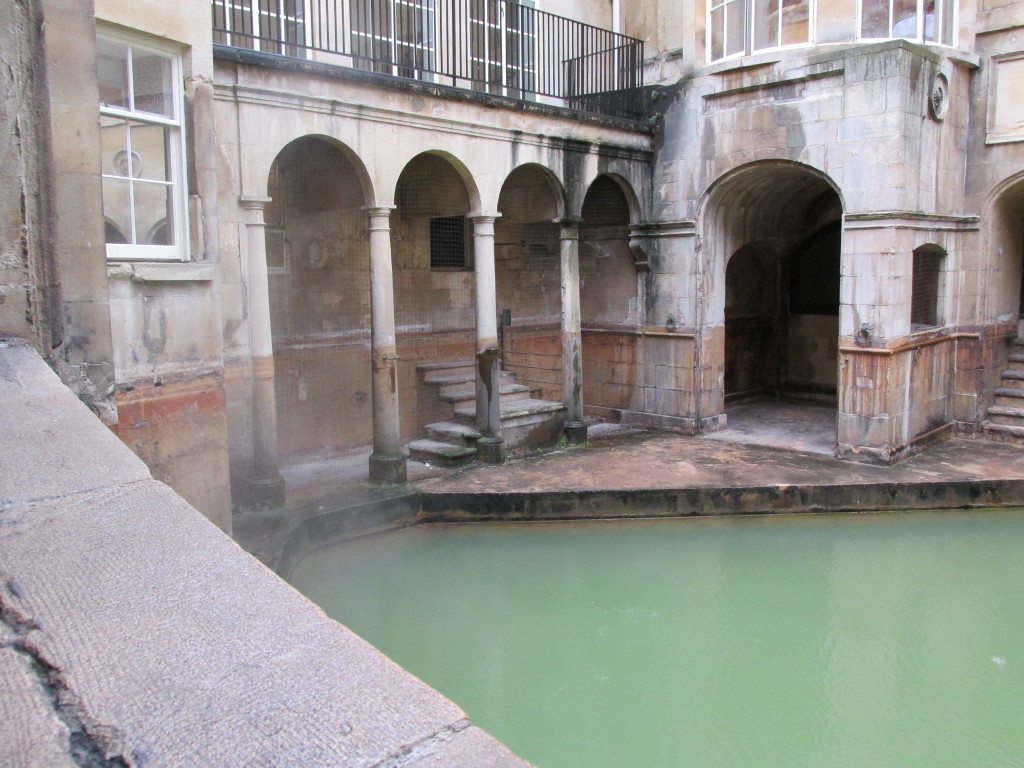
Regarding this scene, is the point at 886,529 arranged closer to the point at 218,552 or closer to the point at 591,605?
the point at 591,605

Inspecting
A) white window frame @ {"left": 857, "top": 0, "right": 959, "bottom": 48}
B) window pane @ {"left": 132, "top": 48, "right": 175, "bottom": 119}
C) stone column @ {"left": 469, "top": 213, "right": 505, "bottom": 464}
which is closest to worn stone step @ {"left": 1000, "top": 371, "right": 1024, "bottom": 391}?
white window frame @ {"left": 857, "top": 0, "right": 959, "bottom": 48}

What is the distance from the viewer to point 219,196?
25.7ft

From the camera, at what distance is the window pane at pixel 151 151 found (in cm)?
594

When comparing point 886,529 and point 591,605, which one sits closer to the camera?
point 591,605

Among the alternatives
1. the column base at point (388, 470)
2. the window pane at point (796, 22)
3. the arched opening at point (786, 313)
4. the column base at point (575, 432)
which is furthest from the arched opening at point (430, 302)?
the window pane at point (796, 22)

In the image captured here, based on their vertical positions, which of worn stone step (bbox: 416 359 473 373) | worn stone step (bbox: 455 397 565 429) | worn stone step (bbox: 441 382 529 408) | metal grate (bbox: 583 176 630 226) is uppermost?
metal grate (bbox: 583 176 630 226)

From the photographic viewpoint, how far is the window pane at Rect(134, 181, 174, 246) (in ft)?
19.9

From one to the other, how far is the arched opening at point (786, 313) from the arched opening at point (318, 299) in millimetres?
5560

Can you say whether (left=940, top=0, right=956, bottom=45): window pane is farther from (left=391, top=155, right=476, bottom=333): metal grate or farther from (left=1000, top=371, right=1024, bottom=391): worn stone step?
(left=391, top=155, right=476, bottom=333): metal grate

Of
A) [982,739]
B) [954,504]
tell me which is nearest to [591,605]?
[982,739]

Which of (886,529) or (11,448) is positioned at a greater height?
(11,448)

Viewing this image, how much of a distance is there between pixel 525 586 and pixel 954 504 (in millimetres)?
4975

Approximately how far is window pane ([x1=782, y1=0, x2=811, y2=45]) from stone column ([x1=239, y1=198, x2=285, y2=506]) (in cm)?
669

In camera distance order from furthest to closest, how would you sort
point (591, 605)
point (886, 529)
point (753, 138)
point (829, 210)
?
point (829, 210)
point (753, 138)
point (886, 529)
point (591, 605)
